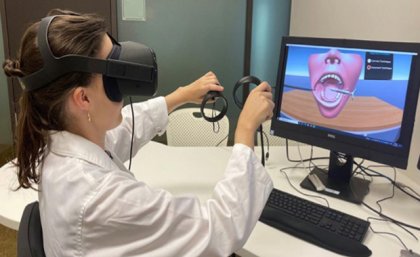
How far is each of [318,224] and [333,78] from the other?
49 cm

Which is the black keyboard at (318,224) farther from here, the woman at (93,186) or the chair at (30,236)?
the chair at (30,236)

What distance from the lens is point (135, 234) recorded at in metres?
0.79

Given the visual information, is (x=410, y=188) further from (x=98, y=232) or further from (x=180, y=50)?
(x=180, y=50)

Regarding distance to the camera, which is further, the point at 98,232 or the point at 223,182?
the point at 223,182

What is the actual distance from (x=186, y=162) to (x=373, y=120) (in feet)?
Answer: 2.43

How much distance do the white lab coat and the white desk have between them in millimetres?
202

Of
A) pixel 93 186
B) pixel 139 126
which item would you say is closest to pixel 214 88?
pixel 139 126

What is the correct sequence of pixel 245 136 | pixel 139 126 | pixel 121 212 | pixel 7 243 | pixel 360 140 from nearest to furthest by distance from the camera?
1. pixel 121 212
2. pixel 245 136
3. pixel 360 140
4. pixel 139 126
5. pixel 7 243

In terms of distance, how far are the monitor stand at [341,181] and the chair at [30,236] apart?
877mm

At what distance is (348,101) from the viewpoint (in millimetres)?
1313

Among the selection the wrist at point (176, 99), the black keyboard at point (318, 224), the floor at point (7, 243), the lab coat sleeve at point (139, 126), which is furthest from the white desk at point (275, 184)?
the floor at point (7, 243)

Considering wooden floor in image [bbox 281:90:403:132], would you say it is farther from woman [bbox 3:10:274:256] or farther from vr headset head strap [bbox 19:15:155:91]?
vr headset head strap [bbox 19:15:155:91]

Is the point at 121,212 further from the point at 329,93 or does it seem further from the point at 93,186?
the point at 329,93

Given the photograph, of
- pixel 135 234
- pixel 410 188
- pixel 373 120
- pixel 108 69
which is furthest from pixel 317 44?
pixel 135 234
